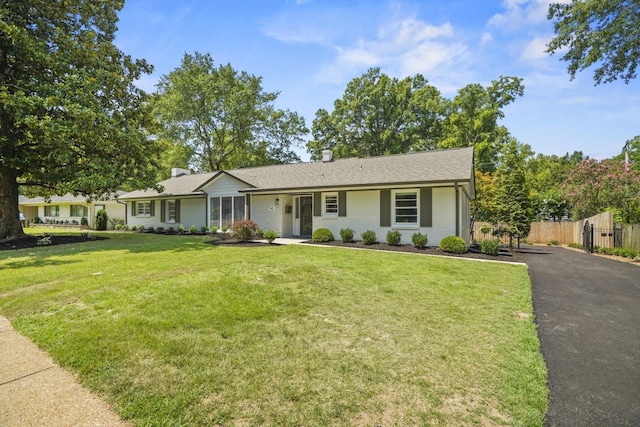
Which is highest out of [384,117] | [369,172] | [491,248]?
[384,117]

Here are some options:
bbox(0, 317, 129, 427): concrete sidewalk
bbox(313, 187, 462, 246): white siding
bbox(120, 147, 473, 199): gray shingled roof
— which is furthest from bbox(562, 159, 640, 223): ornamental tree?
bbox(0, 317, 129, 427): concrete sidewalk

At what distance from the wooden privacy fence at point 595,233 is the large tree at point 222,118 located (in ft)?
81.3

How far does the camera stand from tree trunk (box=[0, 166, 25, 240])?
1448 cm

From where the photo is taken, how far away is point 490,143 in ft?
102

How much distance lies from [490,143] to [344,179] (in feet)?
73.8

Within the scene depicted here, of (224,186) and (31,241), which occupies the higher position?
(224,186)

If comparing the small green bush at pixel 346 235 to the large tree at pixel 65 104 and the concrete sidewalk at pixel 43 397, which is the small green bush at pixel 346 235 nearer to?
the large tree at pixel 65 104

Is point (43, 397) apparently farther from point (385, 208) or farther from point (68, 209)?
point (68, 209)

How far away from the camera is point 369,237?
1384 centimetres

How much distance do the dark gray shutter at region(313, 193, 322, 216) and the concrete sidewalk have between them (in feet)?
42.7

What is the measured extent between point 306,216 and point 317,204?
1.90 metres

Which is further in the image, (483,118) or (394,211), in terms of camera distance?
(483,118)

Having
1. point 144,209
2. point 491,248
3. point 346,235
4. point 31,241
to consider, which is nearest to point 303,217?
point 346,235

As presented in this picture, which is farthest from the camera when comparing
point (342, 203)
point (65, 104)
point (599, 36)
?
point (342, 203)
